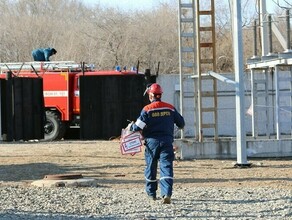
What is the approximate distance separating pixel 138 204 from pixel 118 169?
6.82m

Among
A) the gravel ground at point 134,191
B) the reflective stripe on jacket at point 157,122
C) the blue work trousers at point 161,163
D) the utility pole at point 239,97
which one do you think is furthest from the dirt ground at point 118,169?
the reflective stripe on jacket at point 157,122

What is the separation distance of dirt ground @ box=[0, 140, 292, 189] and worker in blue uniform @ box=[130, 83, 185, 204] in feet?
9.25

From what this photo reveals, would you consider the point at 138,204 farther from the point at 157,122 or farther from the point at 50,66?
the point at 50,66

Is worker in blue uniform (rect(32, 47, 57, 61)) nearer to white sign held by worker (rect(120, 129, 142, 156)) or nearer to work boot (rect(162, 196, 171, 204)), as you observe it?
white sign held by worker (rect(120, 129, 142, 156))

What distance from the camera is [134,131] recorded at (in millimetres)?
13047

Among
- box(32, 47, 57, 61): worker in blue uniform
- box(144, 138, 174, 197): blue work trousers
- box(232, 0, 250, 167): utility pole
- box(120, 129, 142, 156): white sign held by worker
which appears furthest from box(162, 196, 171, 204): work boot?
box(32, 47, 57, 61): worker in blue uniform

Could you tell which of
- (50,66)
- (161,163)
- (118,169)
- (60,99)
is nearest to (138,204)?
(161,163)

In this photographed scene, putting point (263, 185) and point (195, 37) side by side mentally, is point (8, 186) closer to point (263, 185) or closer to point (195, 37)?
point (263, 185)

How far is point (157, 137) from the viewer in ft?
42.5

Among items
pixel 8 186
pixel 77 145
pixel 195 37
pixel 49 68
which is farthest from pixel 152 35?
pixel 8 186

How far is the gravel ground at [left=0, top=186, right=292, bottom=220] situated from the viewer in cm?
1159

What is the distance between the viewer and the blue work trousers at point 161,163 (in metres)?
12.8

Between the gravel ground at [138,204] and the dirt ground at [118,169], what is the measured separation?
1.49 m

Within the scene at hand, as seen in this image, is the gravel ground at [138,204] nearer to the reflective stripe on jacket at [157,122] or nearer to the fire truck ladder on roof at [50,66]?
the reflective stripe on jacket at [157,122]
